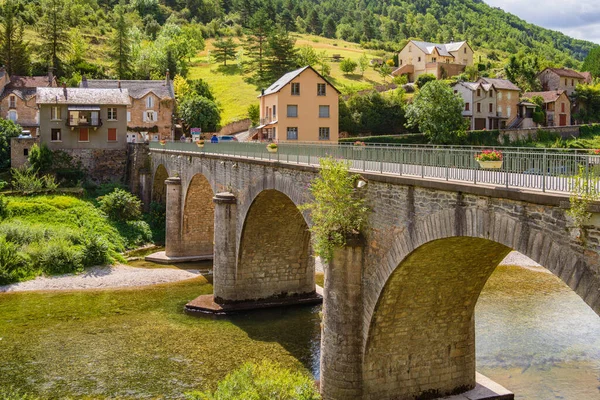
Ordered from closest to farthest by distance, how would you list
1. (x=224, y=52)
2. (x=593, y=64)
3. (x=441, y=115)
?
(x=441, y=115), (x=224, y=52), (x=593, y=64)

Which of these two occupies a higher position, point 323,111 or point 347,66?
point 347,66

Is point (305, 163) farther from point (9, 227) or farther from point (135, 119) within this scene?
point (135, 119)

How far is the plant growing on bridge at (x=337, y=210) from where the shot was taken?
61.3ft

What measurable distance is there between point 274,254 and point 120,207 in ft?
77.1

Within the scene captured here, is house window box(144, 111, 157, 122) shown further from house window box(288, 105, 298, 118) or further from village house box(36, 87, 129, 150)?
house window box(288, 105, 298, 118)

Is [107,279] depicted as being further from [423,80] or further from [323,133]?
[423,80]

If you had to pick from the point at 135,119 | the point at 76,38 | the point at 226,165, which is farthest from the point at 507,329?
the point at 76,38

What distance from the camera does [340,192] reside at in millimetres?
18906

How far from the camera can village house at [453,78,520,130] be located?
3191 inches

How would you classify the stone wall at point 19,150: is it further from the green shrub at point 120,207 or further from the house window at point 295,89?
the house window at point 295,89

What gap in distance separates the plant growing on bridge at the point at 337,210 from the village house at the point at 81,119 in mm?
48544

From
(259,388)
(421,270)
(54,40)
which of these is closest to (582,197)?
(421,270)

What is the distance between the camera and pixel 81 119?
2450 inches

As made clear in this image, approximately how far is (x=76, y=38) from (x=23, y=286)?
277ft
